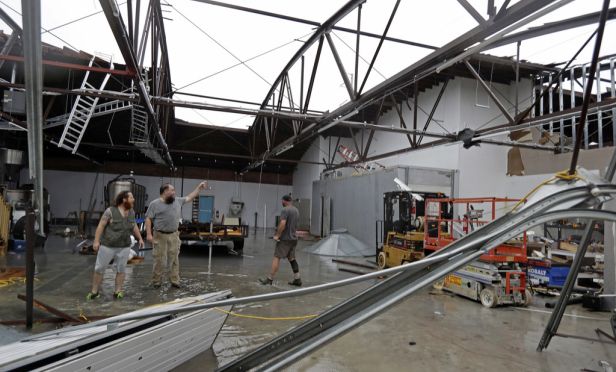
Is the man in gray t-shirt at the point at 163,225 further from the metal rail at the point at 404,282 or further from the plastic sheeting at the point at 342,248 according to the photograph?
the plastic sheeting at the point at 342,248

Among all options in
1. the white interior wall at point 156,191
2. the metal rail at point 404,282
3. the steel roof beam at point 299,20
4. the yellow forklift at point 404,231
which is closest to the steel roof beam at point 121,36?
the steel roof beam at point 299,20

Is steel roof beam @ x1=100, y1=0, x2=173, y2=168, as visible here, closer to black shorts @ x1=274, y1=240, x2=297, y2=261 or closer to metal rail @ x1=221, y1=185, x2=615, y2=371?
metal rail @ x1=221, y1=185, x2=615, y2=371

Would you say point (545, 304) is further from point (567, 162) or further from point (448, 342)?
point (567, 162)

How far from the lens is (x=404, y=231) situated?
10.3 meters

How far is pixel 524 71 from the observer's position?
12.8 meters

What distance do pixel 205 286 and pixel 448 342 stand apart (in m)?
4.60

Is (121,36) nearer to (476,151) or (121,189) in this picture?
(476,151)

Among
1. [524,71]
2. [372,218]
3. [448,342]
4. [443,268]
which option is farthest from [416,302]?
[524,71]

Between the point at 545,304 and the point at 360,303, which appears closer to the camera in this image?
the point at 360,303

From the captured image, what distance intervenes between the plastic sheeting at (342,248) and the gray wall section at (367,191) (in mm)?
604

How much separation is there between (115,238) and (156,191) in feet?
63.6

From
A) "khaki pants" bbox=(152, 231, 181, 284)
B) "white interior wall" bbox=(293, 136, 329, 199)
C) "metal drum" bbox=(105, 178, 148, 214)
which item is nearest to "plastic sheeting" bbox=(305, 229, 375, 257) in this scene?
"khaki pants" bbox=(152, 231, 181, 284)

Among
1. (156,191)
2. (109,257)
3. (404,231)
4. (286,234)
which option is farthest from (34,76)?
(156,191)

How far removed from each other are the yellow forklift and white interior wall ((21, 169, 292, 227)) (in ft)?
49.1
